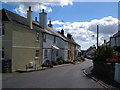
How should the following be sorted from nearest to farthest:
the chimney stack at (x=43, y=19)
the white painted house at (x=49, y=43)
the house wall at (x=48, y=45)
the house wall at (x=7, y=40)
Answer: the house wall at (x=7, y=40) < the house wall at (x=48, y=45) < the white painted house at (x=49, y=43) < the chimney stack at (x=43, y=19)

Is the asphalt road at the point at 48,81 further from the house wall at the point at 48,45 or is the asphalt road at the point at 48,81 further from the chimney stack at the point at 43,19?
the chimney stack at the point at 43,19

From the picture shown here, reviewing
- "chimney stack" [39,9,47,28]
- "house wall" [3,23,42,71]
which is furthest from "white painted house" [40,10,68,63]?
"house wall" [3,23,42,71]

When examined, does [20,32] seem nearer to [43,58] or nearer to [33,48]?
[33,48]

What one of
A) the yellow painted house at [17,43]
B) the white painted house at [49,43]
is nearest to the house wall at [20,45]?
the yellow painted house at [17,43]

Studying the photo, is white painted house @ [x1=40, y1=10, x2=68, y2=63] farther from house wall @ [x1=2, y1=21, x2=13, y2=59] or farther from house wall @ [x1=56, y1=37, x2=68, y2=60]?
house wall @ [x1=2, y1=21, x2=13, y2=59]

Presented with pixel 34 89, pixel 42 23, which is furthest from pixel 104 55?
pixel 42 23

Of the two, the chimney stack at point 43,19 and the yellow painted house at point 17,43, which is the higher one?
the chimney stack at point 43,19

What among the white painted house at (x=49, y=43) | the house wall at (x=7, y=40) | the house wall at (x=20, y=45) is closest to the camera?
the house wall at (x=7, y=40)

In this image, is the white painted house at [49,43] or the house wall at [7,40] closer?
the house wall at [7,40]

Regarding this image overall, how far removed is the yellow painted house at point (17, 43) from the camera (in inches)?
904

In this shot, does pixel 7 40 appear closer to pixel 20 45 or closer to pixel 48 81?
pixel 20 45

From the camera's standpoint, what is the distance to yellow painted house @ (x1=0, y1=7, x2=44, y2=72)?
2295 cm

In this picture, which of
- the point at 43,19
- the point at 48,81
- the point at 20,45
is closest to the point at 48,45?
the point at 43,19

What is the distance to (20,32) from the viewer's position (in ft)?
81.7
